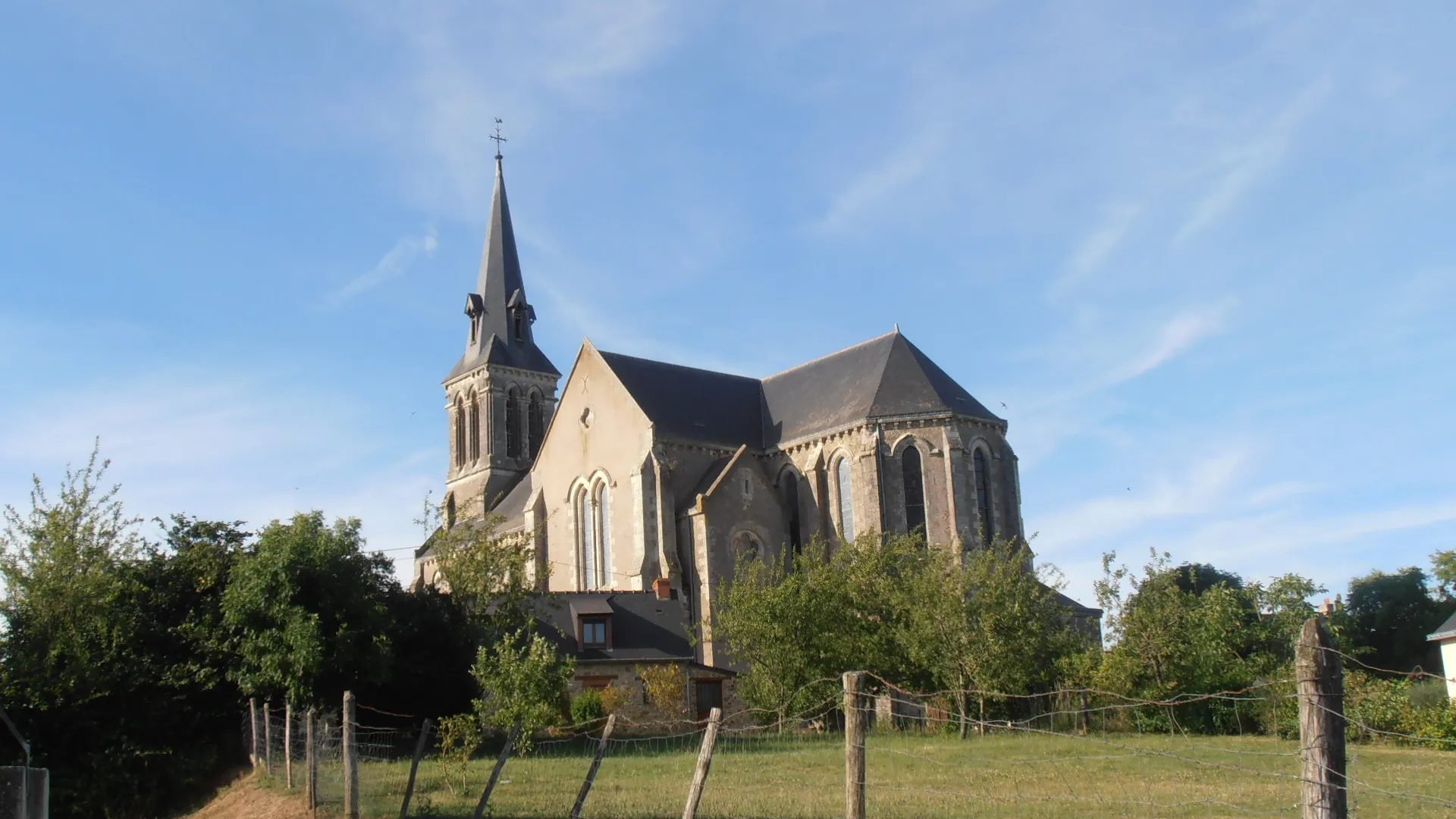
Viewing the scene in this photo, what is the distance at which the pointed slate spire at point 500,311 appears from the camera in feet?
197

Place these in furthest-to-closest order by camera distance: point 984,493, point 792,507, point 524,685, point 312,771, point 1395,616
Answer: point 1395,616 → point 792,507 → point 984,493 → point 524,685 → point 312,771

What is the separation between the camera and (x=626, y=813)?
42.9ft

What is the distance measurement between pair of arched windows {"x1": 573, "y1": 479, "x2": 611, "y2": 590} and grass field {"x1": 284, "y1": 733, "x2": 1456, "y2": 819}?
18441 mm

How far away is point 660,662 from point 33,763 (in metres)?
14.9

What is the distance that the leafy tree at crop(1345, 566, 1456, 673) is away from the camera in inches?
2066

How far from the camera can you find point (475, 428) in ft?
195

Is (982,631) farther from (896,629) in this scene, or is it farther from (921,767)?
(921,767)

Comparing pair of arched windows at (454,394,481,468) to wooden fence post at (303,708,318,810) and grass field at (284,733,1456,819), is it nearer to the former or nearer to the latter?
grass field at (284,733,1456,819)

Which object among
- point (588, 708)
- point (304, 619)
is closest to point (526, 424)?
point (588, 708)

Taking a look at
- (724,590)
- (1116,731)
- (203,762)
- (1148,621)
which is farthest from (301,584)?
(1148,621)

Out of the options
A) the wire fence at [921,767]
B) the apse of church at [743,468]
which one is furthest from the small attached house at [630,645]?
the wire fence at [921,767]

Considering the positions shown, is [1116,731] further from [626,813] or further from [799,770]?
[626,813]

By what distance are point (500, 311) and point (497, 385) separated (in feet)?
12.8

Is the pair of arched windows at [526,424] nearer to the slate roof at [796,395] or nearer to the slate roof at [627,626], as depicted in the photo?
the slate roof at [796,395]
